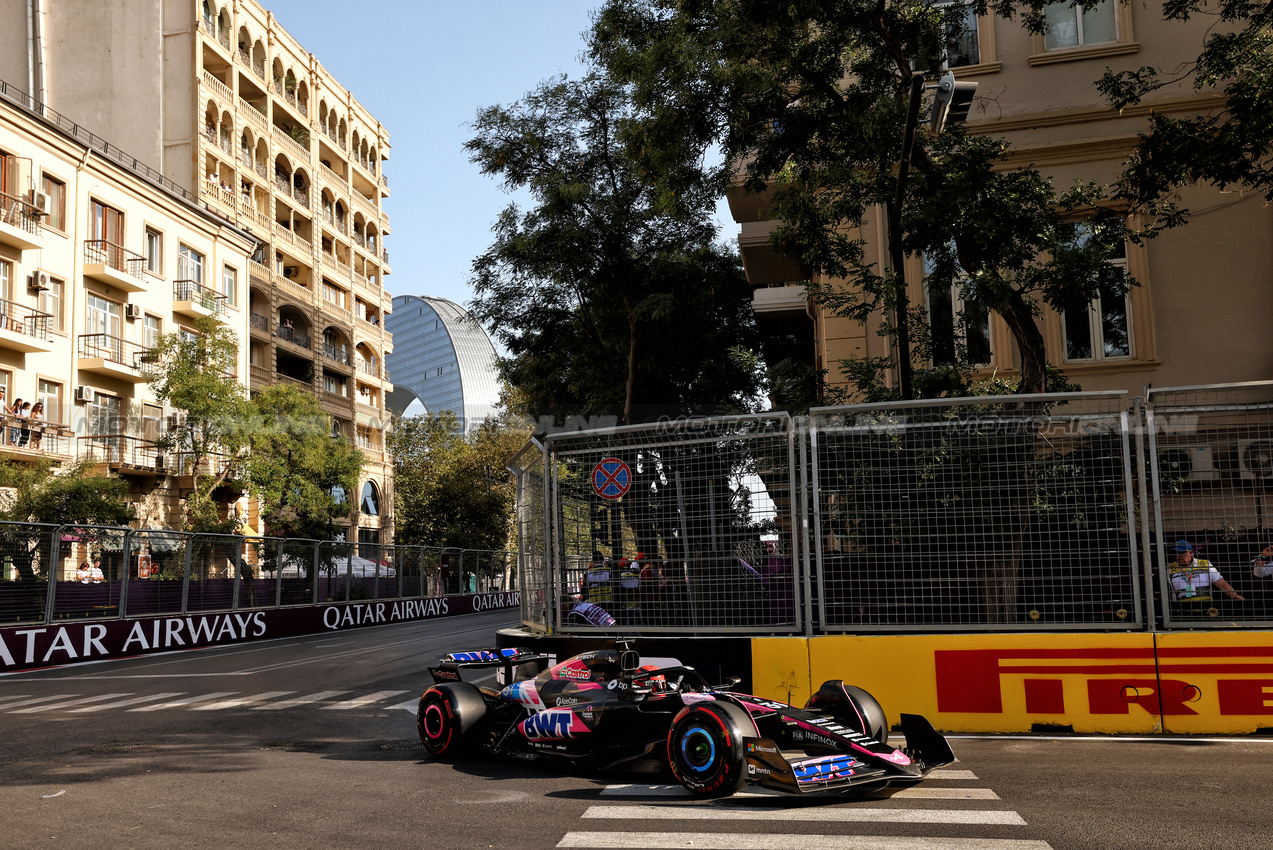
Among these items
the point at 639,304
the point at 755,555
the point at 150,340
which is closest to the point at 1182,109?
the point at 639,304

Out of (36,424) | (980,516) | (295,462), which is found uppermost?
(36,424)

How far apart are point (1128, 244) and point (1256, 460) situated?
1005cm

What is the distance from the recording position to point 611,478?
A: 968 centimetres

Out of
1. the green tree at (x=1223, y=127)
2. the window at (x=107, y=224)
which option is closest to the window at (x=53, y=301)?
the window at (x=107, y=224)

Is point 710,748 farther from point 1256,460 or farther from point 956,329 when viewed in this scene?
point 956,329

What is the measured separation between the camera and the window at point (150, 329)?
39.8 metres

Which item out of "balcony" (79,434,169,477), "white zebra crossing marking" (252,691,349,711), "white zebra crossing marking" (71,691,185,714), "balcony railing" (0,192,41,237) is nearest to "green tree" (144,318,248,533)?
"balcony" (79,434,169,477)

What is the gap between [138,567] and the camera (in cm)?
1961

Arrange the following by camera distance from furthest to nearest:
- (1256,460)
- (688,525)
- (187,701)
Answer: (187,701), (688,525), (1256,460)

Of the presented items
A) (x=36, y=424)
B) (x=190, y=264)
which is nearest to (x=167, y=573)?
(x=36, y=424)

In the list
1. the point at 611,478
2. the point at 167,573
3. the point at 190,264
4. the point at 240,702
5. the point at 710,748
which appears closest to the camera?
the point at 710,748

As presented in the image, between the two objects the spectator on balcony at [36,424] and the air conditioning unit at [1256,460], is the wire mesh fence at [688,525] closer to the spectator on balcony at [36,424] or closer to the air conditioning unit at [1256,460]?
the air conditioning unit at [1256,460]

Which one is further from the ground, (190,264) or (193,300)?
(190,264)

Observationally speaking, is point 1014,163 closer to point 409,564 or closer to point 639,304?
point 639,304
